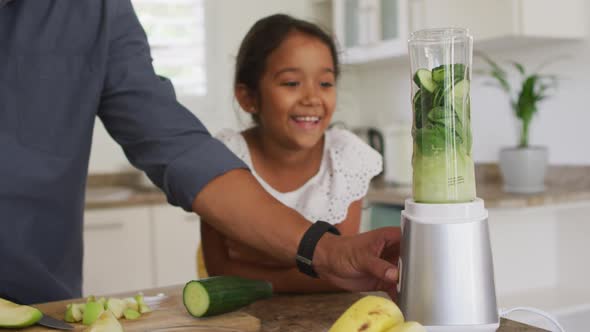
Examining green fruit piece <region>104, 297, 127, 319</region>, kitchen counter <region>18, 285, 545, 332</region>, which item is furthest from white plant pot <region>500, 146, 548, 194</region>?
green fruit piece <region>104, 297, 127, 319</region>

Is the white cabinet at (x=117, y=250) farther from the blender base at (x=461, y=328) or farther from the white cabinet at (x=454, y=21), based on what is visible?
the blender base at (x=461, y=328)

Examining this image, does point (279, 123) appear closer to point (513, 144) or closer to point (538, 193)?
point (538, 193)

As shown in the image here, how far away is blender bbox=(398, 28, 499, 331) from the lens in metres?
0.71

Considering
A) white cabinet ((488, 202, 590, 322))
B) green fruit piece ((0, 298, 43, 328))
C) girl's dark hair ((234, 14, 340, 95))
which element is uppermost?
girl's dark hair ((234, 14, 340, 95))

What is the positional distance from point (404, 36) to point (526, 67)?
1.81ft

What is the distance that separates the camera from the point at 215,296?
0.84 metres

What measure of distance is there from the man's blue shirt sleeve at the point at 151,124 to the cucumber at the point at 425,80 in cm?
38

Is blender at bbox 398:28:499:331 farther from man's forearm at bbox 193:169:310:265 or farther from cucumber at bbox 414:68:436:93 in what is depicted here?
man's forearm at bbox 193:169:310:265

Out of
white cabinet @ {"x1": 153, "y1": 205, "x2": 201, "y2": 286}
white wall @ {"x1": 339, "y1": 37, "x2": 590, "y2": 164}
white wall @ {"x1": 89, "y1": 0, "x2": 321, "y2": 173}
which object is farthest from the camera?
white wall @ {"x1": 89, "y1": 0, "x2": 321, "y2": 173}

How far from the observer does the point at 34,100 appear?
1.11 meters

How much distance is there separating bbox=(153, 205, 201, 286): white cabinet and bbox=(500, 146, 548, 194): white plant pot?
134 cm

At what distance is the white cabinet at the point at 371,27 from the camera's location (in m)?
3.13

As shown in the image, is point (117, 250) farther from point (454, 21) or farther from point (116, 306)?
point (116, 306)

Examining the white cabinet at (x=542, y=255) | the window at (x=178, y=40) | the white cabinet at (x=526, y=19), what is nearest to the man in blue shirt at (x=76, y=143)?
the white cabinet at (x=542, y=255)
